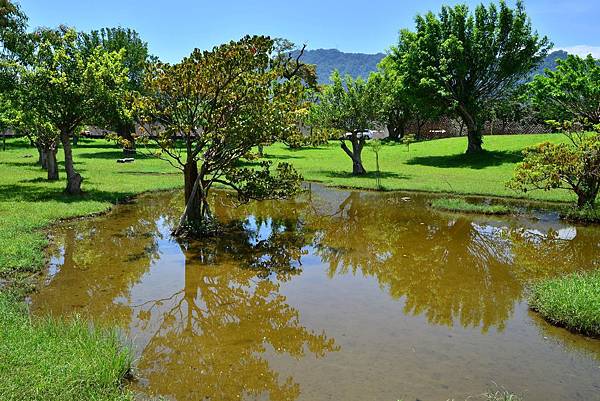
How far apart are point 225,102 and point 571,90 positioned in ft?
90.0

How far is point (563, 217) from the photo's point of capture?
683 inches

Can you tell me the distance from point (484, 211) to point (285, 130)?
902cm

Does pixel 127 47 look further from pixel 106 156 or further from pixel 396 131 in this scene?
pixel 396 131

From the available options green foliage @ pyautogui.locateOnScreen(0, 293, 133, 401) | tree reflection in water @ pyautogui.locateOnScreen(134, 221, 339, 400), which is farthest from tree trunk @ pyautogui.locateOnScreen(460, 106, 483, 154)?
green foliage @ pyautogui.locateOnScreen(0, 293, 133, 401)

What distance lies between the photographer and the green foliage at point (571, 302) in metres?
8.13

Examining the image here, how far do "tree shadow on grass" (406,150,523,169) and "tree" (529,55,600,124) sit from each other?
3824 millimetres

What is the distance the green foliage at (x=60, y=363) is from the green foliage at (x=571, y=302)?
7.12 metres

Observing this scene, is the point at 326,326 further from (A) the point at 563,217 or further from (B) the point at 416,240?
(A) the point at 563,217

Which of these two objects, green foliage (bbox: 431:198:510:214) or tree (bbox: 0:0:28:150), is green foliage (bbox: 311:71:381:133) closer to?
green foliage (bbox: 431:198:510:214)

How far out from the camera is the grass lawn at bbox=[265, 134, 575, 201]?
24019 mm

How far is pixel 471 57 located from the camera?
3409cm

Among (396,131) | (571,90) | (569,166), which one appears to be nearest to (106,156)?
(396,131)

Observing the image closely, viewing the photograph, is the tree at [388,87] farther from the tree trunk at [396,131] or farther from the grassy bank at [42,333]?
the grassy bank at [42,333]

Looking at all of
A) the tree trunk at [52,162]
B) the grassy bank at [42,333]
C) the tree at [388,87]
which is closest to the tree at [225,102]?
the grassy bank at [42,333]
